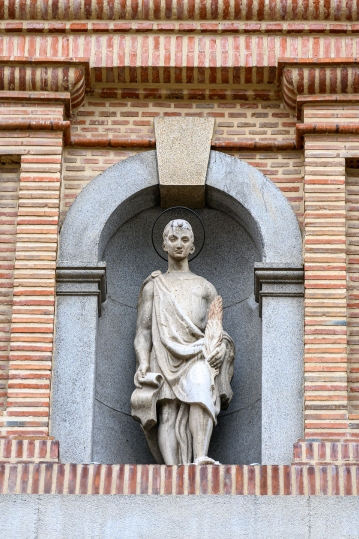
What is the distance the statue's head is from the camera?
47.5 feet

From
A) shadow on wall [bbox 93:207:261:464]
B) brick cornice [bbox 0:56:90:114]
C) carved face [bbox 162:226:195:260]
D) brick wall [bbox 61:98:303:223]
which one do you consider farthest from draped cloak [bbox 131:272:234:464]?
brick cornice [bbox 0:56:90:114]

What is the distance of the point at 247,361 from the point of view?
14.5 metres

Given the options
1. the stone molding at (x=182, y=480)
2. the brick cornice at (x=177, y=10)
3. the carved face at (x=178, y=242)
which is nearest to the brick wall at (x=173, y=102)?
the brick cornice at (x=177, y=10)

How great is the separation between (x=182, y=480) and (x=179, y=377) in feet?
3.95

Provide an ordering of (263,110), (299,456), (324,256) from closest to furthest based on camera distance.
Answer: (299,456) → (324,256) → (263,110)

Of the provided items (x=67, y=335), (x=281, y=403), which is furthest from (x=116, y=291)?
(x=281, y=403)

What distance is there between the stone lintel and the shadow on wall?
0.40 meters

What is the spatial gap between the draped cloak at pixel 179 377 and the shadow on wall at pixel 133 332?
0.34m

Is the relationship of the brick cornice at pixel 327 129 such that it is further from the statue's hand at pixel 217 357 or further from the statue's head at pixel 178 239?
the statue's hand at pixel 217 357

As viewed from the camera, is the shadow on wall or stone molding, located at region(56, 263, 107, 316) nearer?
stone molding, located at region(56, 263, 107, 316)

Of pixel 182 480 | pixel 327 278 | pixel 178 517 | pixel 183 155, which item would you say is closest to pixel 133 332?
pixel 183 155

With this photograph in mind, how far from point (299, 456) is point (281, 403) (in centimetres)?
61

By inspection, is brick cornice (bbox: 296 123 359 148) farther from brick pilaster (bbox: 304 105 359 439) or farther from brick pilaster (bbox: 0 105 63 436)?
brick pilaster (bbox: 0 105 63 436)

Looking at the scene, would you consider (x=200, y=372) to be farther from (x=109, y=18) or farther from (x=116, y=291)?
(x=109, y=18)
